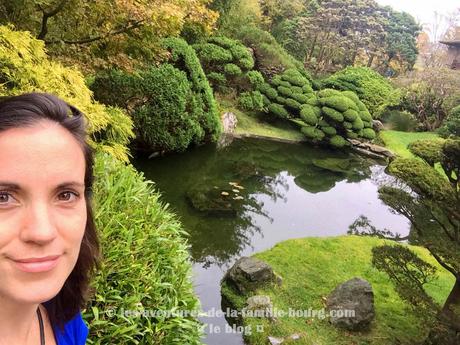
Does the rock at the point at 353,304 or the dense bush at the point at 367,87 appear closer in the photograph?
the rock at the point at 353,304

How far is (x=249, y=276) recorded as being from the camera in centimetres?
566

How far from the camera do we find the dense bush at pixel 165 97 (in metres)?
9.04

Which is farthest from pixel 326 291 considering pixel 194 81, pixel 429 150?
pixel 194 81

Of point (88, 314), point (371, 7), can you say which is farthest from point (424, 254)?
point (371, 7)

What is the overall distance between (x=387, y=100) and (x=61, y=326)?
2106cm

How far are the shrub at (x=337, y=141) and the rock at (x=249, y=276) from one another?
9.61 metres

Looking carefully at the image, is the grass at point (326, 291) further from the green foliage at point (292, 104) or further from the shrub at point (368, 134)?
the green foliage at point (292, 104)

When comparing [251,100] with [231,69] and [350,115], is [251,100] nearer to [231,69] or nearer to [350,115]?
[231,69]

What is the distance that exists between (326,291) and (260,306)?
4.16ft

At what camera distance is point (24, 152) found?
975 mm

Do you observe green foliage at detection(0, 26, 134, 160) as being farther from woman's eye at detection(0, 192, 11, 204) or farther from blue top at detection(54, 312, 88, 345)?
woman's eye at detection(0, 192, 11, 204)

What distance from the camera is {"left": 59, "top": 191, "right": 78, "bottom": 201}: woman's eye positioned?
1.06 meters

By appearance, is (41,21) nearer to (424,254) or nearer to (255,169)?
(255,169)

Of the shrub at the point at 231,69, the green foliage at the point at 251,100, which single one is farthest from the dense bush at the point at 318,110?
the shrub at the point at 231,69
